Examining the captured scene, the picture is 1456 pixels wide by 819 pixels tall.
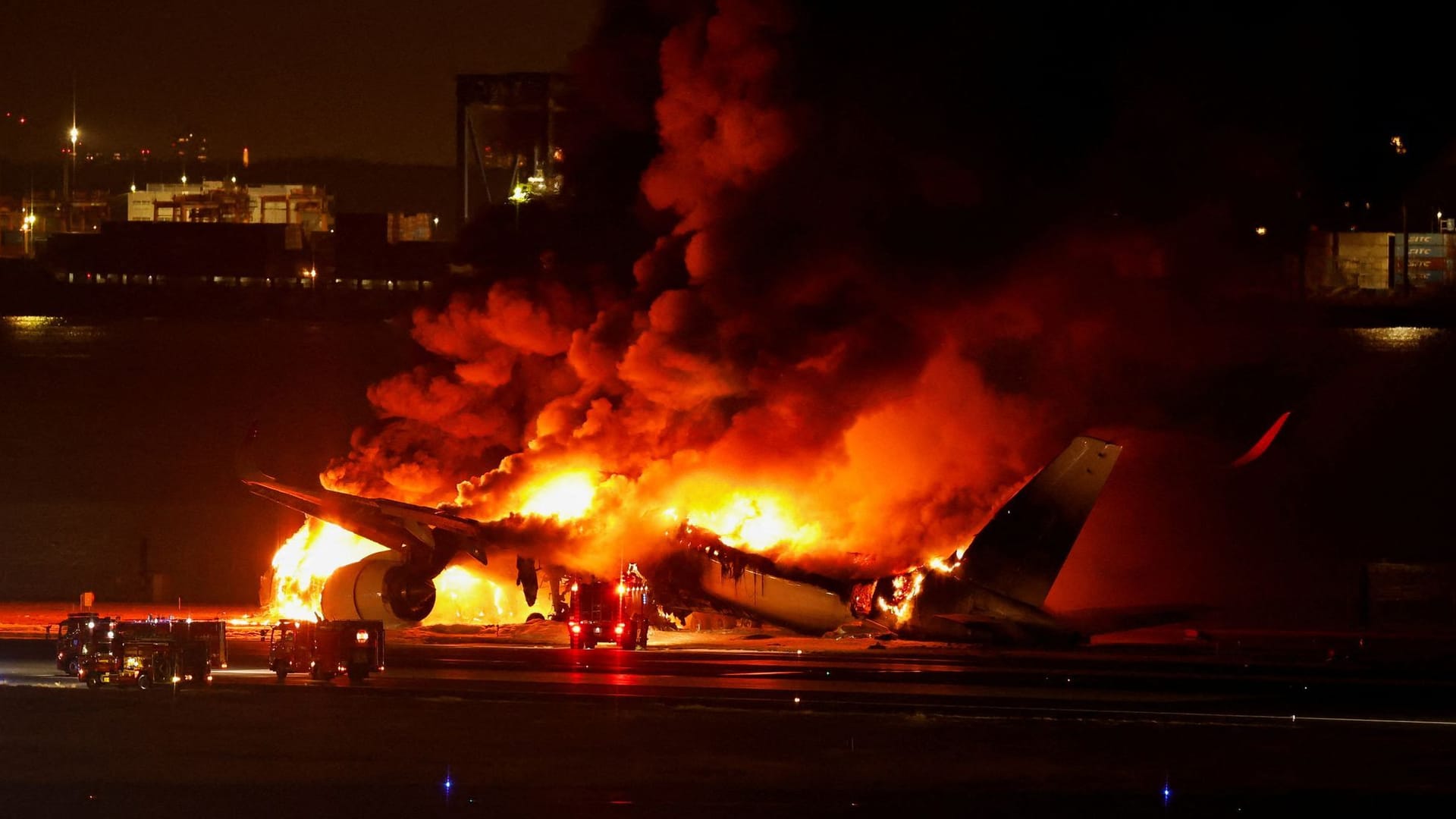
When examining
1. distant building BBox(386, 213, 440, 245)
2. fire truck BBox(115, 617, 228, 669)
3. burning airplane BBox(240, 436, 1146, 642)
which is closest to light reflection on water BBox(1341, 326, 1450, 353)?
burning airplane BBox(240, 436, 1146, 642)

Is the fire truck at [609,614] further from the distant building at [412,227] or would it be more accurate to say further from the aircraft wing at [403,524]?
the distant building at [412,227]

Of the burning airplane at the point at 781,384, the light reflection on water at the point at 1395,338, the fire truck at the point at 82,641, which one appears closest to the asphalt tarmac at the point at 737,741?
the fire truck at the point at 82,641

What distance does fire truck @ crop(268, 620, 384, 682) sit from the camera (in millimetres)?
32188

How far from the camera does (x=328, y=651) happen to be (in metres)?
32.2

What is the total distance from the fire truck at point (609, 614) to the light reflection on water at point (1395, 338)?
28.2m

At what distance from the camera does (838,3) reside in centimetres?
4575

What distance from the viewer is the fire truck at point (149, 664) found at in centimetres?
3105

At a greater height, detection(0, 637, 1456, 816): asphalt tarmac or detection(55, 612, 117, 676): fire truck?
detection(55, 612, 117, 676): fire truck

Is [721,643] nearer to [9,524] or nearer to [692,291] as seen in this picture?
[692,291]

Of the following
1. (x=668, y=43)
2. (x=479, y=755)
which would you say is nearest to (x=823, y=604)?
(x=668, y=43)

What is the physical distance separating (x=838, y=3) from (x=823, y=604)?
16.0m

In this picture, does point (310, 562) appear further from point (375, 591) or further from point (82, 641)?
point (82, 641)

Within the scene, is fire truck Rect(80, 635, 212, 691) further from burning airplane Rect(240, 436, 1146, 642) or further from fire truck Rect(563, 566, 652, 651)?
burning airplane Rect(240, 436, 1146, 642)

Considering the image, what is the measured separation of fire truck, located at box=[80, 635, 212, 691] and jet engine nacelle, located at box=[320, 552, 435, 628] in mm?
11957
